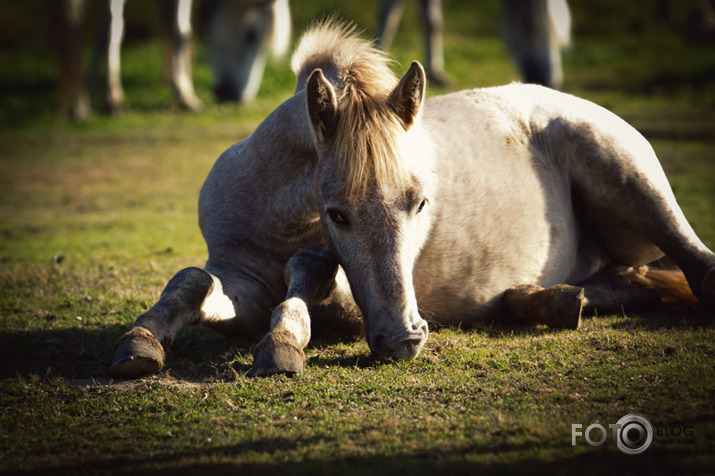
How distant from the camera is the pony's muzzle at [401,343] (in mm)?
3031

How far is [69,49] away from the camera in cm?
1444

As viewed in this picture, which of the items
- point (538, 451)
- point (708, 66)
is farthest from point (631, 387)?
point (708, 66)

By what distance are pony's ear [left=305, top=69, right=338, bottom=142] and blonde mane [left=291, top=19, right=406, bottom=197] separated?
46 millimetres

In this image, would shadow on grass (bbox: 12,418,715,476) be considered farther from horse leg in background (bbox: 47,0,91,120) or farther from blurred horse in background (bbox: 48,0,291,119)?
horse leg in background (bbox: 47,0,91,120)

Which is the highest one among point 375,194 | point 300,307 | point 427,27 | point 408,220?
point 427,27

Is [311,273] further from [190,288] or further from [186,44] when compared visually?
[186,44]

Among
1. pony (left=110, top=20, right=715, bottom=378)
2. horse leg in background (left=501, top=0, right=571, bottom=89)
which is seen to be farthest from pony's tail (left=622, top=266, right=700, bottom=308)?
horse leg in background (left=501, top=0, right=571, bottom=89)

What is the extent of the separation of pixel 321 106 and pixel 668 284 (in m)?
2.53

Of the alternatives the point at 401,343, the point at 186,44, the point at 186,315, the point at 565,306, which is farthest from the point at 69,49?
the point at 401,343

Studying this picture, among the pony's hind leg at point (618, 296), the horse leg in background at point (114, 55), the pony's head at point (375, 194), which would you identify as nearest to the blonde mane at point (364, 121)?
the pony's head at point (375, 194)

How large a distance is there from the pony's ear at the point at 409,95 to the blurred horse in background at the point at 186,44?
463 inches

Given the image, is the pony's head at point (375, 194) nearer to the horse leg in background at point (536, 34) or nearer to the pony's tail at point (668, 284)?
the pony's tail at point (668, 284)

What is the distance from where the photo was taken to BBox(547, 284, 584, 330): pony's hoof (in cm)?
378

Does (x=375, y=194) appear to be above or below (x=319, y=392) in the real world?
above
